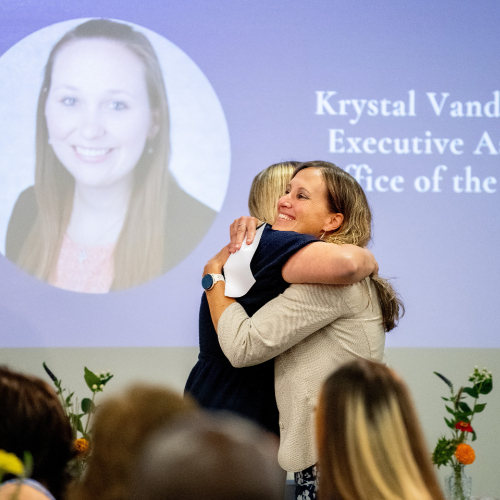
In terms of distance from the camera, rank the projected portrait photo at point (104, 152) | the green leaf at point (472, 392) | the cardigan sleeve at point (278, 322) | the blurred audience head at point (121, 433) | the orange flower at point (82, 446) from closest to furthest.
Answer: the blurred audience head at point (121, 433)
the cardigan sleeve at point (278, 322)
the orange flower at point (82, 446)
the green leaf at point (472, 392)
the projected portrait photo at point (104, 152)

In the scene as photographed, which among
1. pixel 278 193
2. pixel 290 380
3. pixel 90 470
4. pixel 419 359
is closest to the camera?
pixel 90 470

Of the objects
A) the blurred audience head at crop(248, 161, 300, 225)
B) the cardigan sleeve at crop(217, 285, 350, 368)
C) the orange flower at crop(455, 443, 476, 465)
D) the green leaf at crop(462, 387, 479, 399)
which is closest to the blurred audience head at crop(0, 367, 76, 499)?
the cardigan sleeve at crop(217, 285, 350, 368)

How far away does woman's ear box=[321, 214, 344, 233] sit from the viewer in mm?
1893

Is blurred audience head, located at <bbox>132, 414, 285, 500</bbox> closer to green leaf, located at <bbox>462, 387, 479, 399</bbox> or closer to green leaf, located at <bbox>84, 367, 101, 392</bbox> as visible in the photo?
green leaf, located at <bbox>84, 367, 101, 392</bbox>

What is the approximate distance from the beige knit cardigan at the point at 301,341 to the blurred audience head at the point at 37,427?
671 millimetres

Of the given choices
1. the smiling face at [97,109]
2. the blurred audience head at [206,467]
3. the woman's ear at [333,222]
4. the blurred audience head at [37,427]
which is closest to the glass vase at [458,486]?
the woman's ear at [333,222]

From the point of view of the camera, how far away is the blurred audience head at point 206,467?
59cm

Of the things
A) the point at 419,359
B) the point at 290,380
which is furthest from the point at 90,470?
the point at 419,359

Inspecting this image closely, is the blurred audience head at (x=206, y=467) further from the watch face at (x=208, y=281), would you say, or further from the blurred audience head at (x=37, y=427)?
the watch face at (x=208, y=281)

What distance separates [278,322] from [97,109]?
2268mm

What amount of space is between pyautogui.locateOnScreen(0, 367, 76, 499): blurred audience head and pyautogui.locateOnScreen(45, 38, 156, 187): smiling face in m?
2.63

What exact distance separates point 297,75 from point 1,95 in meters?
1.61

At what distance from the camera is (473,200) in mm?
3492

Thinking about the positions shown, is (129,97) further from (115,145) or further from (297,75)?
(297,75)
